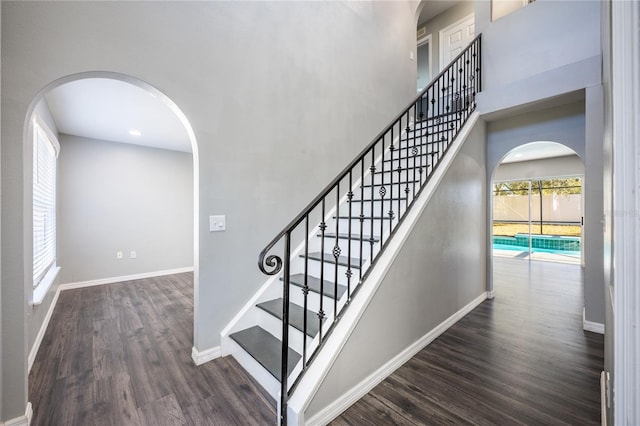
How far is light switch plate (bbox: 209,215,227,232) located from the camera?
87.5 inches

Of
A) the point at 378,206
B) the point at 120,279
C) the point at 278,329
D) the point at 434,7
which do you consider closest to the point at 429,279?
the point at 378,206

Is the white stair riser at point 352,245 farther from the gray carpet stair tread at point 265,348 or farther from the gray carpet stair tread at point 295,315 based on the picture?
the gray carpet stair tread at point 265,348

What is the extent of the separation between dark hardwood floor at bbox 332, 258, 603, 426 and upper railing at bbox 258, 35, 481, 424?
0.67m

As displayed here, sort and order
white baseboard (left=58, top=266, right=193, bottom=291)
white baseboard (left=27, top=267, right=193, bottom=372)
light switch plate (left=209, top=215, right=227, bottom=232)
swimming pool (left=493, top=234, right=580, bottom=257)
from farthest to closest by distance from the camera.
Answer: swimming pool (left=493, top=234, right=580, bottom=257) < white baseboard (left=58, top=266, right=193, bottom=291) < white baseboard (left=27, top=267, right=193, bottom=372) < light switch plate (left=209, top=215, right=227, bottom=232)

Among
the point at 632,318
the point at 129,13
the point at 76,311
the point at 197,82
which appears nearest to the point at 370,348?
the point at 632,318

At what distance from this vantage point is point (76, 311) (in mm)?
3398

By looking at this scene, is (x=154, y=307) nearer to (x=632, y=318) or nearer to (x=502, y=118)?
(x=632, y=318)

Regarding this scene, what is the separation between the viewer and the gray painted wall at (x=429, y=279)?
177 cm

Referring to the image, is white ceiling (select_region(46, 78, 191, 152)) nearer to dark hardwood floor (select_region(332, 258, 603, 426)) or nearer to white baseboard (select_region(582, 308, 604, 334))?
dark hardwood floor (select_region(332, 258, 603, 426))

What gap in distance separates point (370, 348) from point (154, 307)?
3051 mm

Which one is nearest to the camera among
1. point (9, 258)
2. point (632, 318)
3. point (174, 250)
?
point (632, 318)

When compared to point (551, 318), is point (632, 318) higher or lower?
higher

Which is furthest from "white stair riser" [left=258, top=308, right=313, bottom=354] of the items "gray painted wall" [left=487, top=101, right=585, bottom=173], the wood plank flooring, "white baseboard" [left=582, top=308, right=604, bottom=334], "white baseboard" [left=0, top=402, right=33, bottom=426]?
"gray painted wall" [left=487, top=101, right=585, bottom=173]

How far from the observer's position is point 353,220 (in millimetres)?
2961
